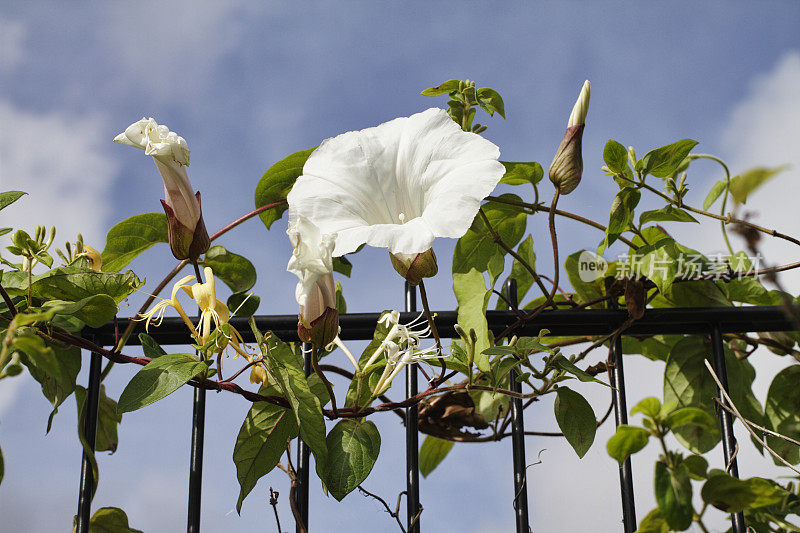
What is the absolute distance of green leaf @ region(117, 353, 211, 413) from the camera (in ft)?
1.87

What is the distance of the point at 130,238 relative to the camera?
820 mm

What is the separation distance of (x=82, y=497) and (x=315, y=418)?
30 cm

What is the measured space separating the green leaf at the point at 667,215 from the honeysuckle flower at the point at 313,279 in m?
0.43

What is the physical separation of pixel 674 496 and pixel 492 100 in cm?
50

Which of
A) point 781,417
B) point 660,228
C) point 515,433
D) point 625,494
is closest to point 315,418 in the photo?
point 515,433

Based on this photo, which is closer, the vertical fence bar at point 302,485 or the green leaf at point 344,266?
the vertical fence bar at point 302,485

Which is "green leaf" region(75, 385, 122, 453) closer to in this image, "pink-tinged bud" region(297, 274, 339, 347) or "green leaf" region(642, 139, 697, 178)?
"pink-tinged bud" region(297, 274, 339, 347)

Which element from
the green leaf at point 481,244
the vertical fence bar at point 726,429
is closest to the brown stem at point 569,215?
the green leaf at point 481,244

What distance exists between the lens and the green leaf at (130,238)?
815 millimetres

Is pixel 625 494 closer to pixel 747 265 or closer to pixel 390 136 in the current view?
pixel 747 265

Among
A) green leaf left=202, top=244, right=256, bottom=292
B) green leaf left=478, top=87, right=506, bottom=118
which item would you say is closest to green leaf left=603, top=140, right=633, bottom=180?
green leaf left=478, top=87, right=506, bottom=118

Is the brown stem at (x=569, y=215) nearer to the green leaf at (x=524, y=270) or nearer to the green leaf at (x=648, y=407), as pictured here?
the green leaf at (x=524, y=270)

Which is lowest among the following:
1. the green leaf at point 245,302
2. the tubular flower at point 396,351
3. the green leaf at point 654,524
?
the green leaf at point 654,524

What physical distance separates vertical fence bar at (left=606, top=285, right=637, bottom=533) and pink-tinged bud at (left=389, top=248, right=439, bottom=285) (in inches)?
9.2
